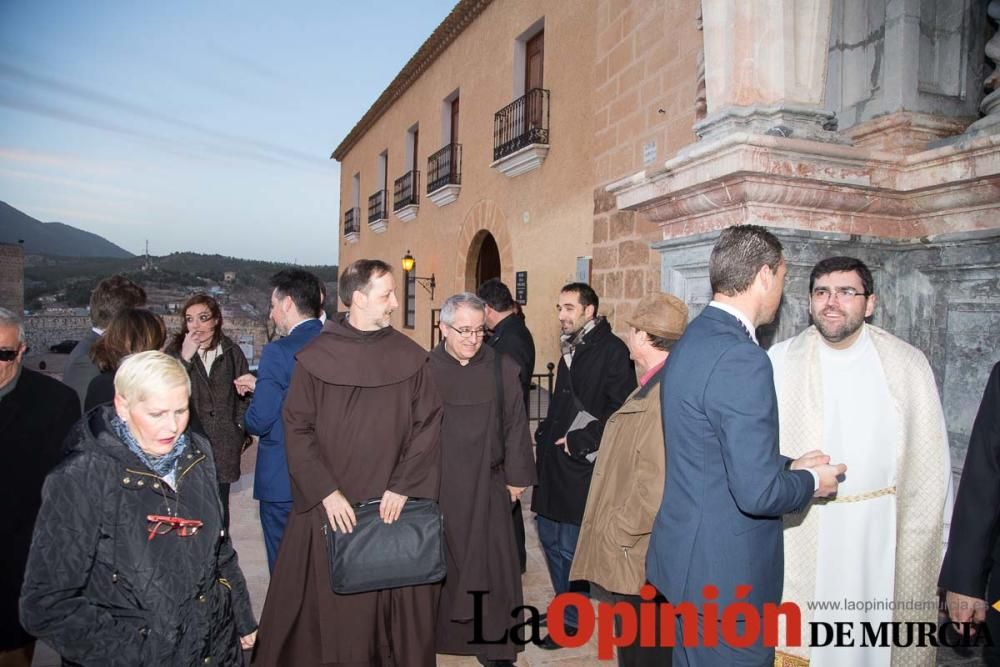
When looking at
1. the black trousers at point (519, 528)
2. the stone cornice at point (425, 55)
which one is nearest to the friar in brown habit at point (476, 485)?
the black trousers at point (519, 528)

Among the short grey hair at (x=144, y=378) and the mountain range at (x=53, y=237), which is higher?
the mountain range at (x=53, y=237)

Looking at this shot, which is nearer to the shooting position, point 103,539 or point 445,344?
point 103,539

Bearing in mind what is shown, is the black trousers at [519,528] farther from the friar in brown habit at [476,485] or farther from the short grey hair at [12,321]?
the short grey hair at [12,321]

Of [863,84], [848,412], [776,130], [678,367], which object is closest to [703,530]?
[678,367]

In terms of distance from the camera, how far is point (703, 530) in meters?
1.79

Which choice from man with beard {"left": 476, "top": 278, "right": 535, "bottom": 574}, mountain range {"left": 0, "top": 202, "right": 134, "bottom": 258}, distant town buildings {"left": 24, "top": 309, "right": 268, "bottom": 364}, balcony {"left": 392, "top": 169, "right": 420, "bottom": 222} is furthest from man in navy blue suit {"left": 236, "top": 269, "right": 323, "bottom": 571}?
mountain range {"left": 0, "top": 202, "right": 134, "bottom": 258}

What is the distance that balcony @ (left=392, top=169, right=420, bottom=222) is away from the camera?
14.9m

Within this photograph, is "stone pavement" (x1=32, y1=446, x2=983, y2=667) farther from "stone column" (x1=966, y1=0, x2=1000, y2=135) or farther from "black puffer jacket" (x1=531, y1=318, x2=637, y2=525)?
"stone column" (x1=966, y1=0, x2=1000, y2=135)

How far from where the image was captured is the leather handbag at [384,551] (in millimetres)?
2314

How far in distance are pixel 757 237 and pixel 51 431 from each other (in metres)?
2.45

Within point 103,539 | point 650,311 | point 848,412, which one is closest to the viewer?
point 103,539

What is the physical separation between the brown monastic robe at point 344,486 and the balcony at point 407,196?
12803 mm

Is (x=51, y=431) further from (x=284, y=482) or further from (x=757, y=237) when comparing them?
(x=757, y=237)

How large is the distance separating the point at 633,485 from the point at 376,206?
17.0 m
